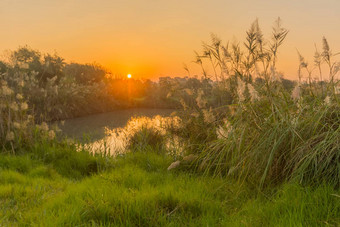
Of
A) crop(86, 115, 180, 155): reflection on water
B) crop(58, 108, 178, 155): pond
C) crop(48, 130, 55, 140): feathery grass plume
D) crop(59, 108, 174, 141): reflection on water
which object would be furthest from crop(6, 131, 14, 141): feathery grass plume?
crop(59, 108, 174, 141): reflection on water

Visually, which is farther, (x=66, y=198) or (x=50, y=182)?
(x=50, y=182)

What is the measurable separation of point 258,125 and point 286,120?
→ 316 millimetres

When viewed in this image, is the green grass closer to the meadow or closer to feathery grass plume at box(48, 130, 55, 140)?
the meadow

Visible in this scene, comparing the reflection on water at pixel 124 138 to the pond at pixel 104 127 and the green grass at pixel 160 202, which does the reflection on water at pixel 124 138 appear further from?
the green grass at pixel 160 202

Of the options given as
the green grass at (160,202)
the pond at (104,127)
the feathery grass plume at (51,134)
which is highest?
the feathery grass plume at (51,134)

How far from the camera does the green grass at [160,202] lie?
2303 millimetres

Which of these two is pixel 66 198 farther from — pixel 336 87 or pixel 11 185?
pixel 336 87

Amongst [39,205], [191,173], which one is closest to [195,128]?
[191,173]

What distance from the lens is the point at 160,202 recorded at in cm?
271

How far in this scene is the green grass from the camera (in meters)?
2.30

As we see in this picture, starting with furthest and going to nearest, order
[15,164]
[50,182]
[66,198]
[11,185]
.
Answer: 1. [15,164]
2. [50,182]
3. [11,185]
4. [66,198]

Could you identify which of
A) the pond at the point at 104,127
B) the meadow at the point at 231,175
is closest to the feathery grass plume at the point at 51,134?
the meadow at the point at 231,175

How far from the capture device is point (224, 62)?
393cm

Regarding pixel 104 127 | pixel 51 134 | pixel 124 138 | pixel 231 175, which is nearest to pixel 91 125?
pixel 104 127
